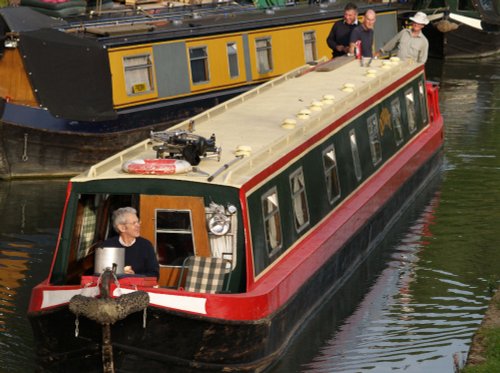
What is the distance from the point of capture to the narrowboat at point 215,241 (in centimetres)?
1278

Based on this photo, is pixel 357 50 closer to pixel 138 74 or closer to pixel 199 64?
pixel 199 64

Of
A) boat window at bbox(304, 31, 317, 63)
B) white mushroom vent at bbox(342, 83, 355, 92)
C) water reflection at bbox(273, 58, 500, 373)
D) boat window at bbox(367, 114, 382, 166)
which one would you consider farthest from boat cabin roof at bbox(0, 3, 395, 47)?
boat window at bbox(367, 114, 382, 166)

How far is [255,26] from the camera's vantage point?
26.2 meters

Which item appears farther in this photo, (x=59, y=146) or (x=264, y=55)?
(x=264, y=55)

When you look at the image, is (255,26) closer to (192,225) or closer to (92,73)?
(92,73)

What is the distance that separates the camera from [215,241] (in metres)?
13.5

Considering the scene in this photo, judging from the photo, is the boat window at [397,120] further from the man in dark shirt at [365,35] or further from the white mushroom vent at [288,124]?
the white mushroom vent at [288,124]

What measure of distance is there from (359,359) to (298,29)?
14.0 metres

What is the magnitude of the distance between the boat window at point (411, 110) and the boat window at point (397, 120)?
0.70m

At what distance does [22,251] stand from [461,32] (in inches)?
812

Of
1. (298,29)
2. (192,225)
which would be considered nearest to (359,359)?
(192,225)

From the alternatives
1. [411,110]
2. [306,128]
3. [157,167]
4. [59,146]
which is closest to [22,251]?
[59,146]

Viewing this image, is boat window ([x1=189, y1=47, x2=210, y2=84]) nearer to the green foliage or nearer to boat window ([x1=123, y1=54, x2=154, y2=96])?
boat window ([x1=123, y1=54, x2=154, y2=96])

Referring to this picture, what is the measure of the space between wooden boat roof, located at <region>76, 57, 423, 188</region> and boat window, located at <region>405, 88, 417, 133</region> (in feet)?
1.17
